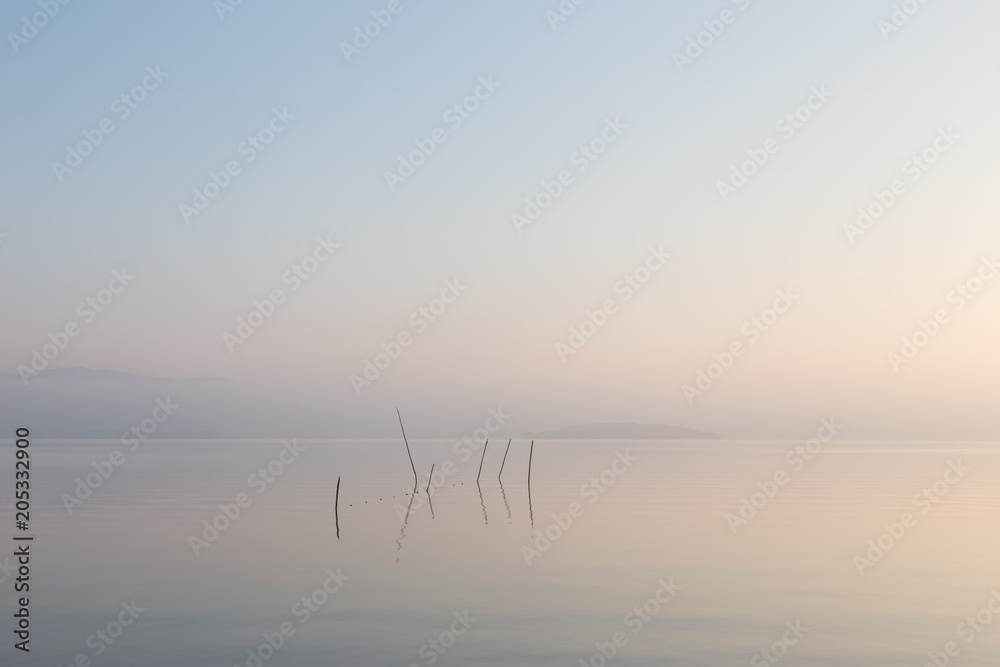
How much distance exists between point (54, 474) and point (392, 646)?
204 ft

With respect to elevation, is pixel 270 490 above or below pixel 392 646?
above

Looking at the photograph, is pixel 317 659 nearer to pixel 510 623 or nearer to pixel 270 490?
pixel 510 623

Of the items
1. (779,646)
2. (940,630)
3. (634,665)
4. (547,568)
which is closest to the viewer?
(634,665)

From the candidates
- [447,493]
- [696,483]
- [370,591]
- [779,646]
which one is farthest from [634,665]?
[696,483]

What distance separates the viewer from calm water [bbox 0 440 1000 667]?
2033cm

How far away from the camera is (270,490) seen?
6119 cm

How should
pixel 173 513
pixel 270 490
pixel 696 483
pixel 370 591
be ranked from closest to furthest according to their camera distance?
pixel 370 591, pixel 173 513, pixel 270 490, pixel 696 483

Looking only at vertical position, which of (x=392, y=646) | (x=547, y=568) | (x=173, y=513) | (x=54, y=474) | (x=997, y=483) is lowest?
(x=392, y=646)

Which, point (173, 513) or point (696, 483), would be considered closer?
point (173, 513)

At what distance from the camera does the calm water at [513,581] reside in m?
20.3

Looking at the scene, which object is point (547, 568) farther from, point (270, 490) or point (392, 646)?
point (270, 490)

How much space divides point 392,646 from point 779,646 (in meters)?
7.35

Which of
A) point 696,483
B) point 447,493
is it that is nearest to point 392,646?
point 447,493

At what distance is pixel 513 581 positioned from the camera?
1109 inches
